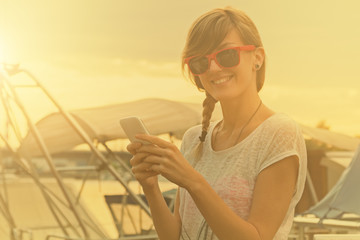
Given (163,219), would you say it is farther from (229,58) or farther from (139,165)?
(229,58)

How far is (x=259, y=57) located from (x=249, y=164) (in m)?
0.30

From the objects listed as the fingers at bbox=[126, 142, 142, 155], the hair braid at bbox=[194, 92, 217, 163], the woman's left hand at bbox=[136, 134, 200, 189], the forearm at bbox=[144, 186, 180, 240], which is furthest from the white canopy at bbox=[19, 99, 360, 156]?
the woman's left hand at bbox=[136, 134, 200, 189]

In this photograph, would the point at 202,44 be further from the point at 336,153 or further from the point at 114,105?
the point at 336,153

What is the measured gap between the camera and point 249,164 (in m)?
1.64

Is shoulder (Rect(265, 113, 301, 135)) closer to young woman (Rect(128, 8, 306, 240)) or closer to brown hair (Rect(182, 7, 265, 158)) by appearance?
young woman (Rect(128, 8, 306, 240))

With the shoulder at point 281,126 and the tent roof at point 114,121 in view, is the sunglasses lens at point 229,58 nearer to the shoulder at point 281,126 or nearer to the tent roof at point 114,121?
the shoulder at point 281,126

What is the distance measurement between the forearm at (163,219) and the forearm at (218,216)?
0.28m

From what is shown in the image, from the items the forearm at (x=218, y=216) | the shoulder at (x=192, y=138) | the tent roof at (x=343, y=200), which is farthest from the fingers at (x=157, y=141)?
the tent roof at (x=343, y=200)

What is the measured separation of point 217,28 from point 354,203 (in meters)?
4.29

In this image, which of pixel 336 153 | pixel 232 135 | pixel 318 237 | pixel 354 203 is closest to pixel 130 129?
pixel 232 135

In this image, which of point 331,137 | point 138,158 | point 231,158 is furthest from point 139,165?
point 331,137

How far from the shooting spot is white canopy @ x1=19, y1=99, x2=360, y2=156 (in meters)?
6.80

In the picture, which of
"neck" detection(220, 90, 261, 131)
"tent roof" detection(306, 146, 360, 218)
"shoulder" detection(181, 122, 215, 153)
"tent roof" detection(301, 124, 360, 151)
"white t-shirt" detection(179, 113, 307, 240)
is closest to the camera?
"white t-shirt" detection(179, 113, 307, 240)

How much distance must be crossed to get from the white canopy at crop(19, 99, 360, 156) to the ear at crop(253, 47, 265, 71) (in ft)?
16.0
